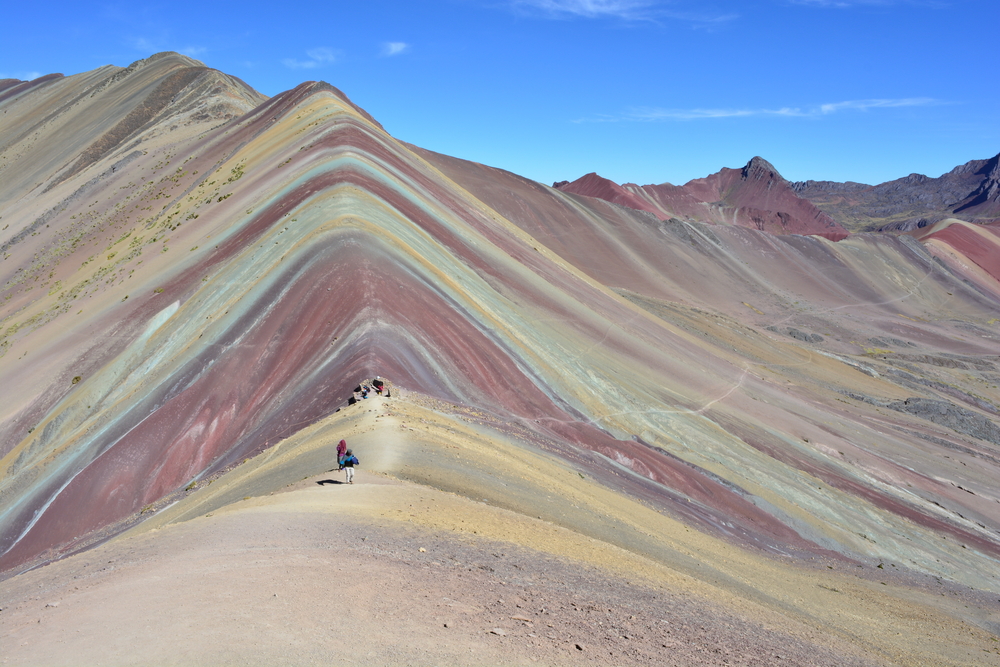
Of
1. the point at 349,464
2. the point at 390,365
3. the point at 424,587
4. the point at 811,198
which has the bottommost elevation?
the point at 424,587

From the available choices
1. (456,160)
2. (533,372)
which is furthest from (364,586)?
(456,160)

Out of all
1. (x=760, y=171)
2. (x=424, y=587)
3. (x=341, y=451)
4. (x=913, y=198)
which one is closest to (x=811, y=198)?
(x=913, y=198)

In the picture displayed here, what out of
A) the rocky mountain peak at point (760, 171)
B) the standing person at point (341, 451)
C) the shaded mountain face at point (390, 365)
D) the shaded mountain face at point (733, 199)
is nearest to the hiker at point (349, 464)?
the standing person at point (341, 451)

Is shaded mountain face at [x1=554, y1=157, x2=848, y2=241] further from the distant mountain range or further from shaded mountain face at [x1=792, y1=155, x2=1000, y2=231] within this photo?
→ shaded mountain face at [x1=792, y1=155, x2=1000, y2=231]

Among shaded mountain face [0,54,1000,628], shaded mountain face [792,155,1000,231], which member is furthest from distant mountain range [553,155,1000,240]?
shaded mountain face [0,54,1000,628]

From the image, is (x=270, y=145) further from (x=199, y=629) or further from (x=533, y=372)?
(x=199, y=629)

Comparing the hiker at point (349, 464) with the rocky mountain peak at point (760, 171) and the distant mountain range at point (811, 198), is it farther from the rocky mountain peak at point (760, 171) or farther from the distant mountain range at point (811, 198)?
the rocky mountain peak at point (760, 171)

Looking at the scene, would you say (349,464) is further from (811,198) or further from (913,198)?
(811,198)
